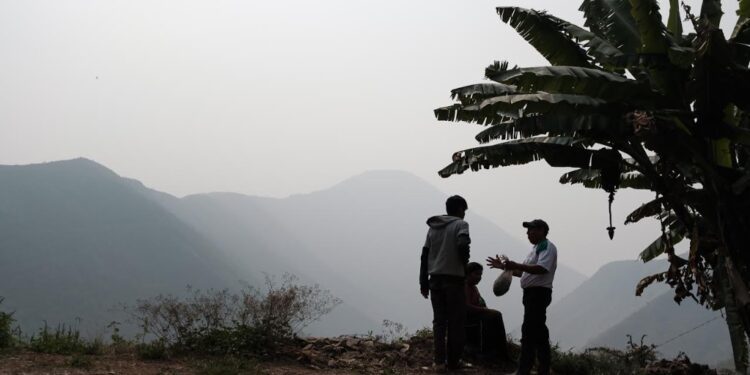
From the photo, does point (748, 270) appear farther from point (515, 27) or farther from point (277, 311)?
point (277, 311)

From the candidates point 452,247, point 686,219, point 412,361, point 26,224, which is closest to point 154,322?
point 412,361

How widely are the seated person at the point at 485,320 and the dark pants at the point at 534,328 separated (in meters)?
1.43

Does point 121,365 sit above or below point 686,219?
below

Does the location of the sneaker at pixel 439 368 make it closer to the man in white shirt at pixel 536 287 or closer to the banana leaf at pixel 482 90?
the man in white shirt at pixel 536 287

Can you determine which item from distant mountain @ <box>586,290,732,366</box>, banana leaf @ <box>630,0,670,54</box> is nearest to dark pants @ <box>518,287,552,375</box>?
banana leaf @ <box>630,0,670,54</box>

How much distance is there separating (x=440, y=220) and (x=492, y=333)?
2.06 meters

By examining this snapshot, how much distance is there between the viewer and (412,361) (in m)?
8.22

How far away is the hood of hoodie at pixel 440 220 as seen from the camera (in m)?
7.38

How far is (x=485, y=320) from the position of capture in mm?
8406

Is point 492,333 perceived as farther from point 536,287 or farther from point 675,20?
point 675,20

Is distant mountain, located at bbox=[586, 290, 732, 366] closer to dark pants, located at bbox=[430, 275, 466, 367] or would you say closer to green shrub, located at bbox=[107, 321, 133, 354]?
dark pants, located at bbox=[430, 275, 466, 367]

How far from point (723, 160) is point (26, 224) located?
517 ft

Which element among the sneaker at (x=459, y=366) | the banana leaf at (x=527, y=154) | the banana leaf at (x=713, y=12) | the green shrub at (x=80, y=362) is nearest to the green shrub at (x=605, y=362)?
the sneaker at (x=459, y=366)

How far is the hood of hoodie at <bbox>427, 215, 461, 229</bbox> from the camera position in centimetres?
738
